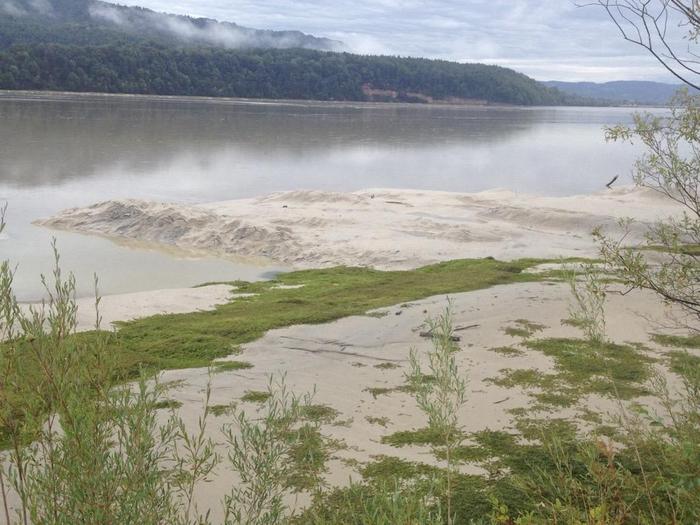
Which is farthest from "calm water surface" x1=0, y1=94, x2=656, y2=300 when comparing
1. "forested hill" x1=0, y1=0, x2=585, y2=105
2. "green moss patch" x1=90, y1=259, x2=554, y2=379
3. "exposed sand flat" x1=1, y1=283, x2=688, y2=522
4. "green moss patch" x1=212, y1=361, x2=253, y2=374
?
"forested hill" x1=0, y1=0, x2=585, y2=105

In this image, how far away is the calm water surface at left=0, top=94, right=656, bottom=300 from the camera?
656 inches

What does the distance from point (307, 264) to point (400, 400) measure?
1027cm

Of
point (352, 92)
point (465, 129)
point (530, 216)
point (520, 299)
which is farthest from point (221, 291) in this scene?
point (352, 92)

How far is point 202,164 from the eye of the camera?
3319 centimetres

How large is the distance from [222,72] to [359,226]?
292ft

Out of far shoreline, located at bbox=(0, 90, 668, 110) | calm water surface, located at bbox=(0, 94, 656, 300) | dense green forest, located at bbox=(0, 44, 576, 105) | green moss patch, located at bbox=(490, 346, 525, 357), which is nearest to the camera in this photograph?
green moss patch, located at bbox=(490, 346, 525, 357)

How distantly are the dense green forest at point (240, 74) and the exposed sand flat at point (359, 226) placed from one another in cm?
6948

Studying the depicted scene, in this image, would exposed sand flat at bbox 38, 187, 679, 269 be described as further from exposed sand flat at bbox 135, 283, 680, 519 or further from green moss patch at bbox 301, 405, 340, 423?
green moss patch at bbox 301, 405, 340, 423

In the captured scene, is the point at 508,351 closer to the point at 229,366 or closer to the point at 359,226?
the point at 229,366

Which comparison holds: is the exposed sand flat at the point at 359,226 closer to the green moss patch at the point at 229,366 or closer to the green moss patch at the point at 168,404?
the green moss patch at the point at 229,366

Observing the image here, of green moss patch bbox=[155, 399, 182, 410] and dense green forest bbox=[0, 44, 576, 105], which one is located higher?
dense green forest bbox=[0, 44, 576, 105]

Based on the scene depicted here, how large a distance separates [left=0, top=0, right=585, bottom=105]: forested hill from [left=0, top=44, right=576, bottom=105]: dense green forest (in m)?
0.12

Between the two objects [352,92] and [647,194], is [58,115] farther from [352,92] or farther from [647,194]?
[352,92]

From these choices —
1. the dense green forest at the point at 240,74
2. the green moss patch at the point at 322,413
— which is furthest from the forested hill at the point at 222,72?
the green moss patch at the point at 322,413
